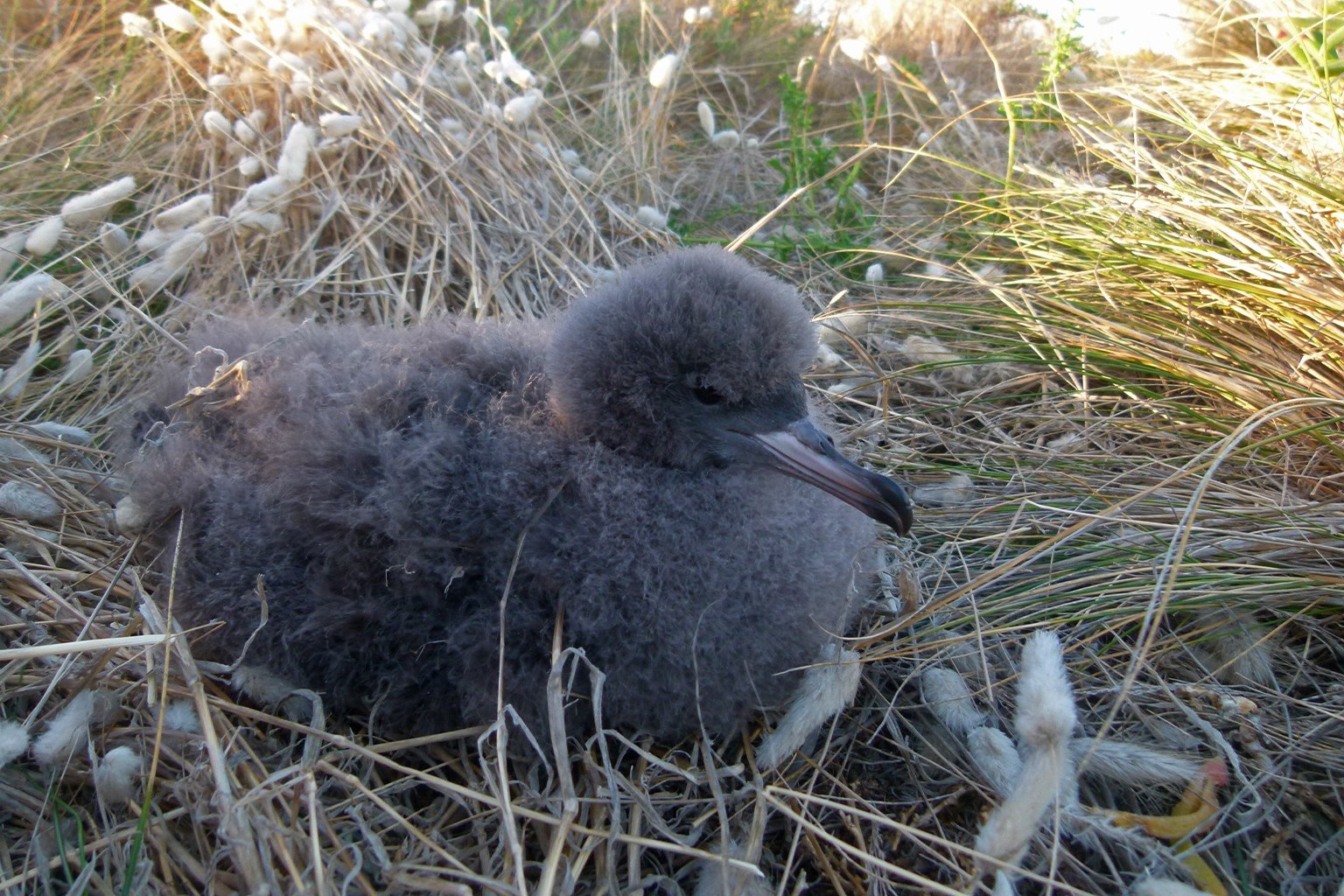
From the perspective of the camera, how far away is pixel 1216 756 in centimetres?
169

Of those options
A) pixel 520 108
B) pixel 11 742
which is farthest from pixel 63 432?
pixel 520 108

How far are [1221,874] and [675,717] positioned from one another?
1.06 m

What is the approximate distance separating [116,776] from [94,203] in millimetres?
2256

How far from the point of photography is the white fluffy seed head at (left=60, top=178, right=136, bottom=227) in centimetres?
296

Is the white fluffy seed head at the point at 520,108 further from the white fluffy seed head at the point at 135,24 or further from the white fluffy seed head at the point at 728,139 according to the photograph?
the white fluffy seed head at the point at 135,24

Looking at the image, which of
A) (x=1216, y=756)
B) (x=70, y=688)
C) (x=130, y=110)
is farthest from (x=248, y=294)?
(x=1216, y=756)

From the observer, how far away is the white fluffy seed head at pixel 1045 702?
147cm

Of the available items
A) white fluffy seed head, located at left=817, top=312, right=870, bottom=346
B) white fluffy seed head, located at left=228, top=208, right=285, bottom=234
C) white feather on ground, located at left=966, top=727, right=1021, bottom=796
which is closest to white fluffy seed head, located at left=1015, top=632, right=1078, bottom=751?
white feather on ground, located at left=966, top=727, right=1021, bottom=796

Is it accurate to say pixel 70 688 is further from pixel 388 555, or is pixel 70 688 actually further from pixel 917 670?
pixel 917 670

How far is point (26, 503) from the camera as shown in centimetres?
215

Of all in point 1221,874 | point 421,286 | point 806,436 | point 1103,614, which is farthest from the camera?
point 421,286

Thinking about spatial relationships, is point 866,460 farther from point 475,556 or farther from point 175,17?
point 175,17

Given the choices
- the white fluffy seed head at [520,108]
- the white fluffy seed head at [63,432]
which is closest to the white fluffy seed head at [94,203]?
the white fluffy seed head at [63,432]

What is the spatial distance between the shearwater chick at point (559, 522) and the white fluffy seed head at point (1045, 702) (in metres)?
0.36
